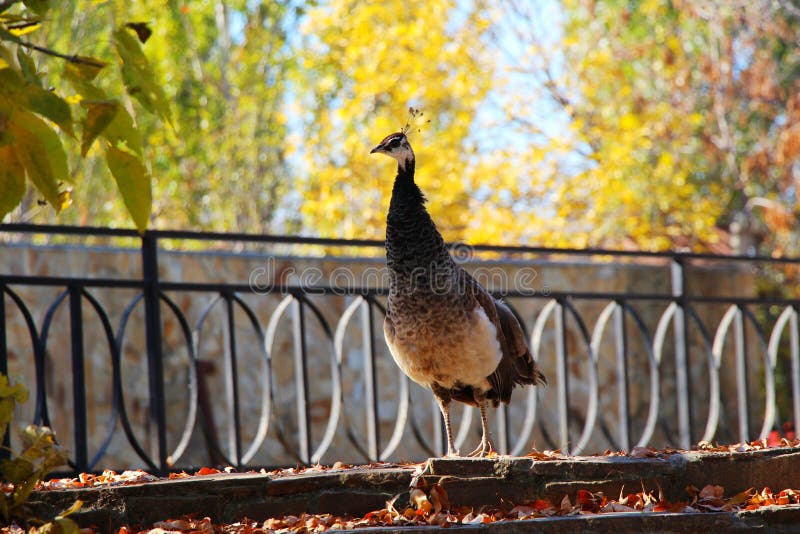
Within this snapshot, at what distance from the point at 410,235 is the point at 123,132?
6.03ft

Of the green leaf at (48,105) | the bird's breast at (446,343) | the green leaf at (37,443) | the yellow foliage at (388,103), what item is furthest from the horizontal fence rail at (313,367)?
the yellow foliage at (388,103)

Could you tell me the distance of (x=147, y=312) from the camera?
13.1ft

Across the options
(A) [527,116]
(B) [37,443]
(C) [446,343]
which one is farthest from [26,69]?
(A) [527,116]

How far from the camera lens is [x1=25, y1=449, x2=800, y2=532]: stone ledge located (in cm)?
273

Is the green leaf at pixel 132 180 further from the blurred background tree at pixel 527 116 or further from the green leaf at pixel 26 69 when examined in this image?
the blurred background tree at pixel 527 116

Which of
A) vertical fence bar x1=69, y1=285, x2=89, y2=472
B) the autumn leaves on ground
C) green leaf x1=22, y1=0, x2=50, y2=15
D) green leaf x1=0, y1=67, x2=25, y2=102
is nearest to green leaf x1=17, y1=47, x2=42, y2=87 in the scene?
green leaf x1=0, y1=67, x2=25, y2=102

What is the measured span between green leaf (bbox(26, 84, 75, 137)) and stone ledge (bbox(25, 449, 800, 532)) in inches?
53.5

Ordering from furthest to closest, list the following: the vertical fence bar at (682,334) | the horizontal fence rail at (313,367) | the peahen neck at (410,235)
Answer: the vertical fence bar at (682,334), the horizontal fence rail at (313,367), the peahen neck at (410,235)

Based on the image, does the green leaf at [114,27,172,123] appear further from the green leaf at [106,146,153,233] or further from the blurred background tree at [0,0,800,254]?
the blurred background tree at [0,0,800,254]

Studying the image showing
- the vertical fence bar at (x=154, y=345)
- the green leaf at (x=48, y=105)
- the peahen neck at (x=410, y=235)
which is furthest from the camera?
the vertical fence bar at (x=154, y=345)

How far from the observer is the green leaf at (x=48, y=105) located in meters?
1.72

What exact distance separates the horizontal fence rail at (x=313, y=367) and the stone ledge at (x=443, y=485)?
41.1 inches

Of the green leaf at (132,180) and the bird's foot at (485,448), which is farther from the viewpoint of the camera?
the bird's foot at (485,448)

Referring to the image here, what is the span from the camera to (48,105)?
1727 millimetres
